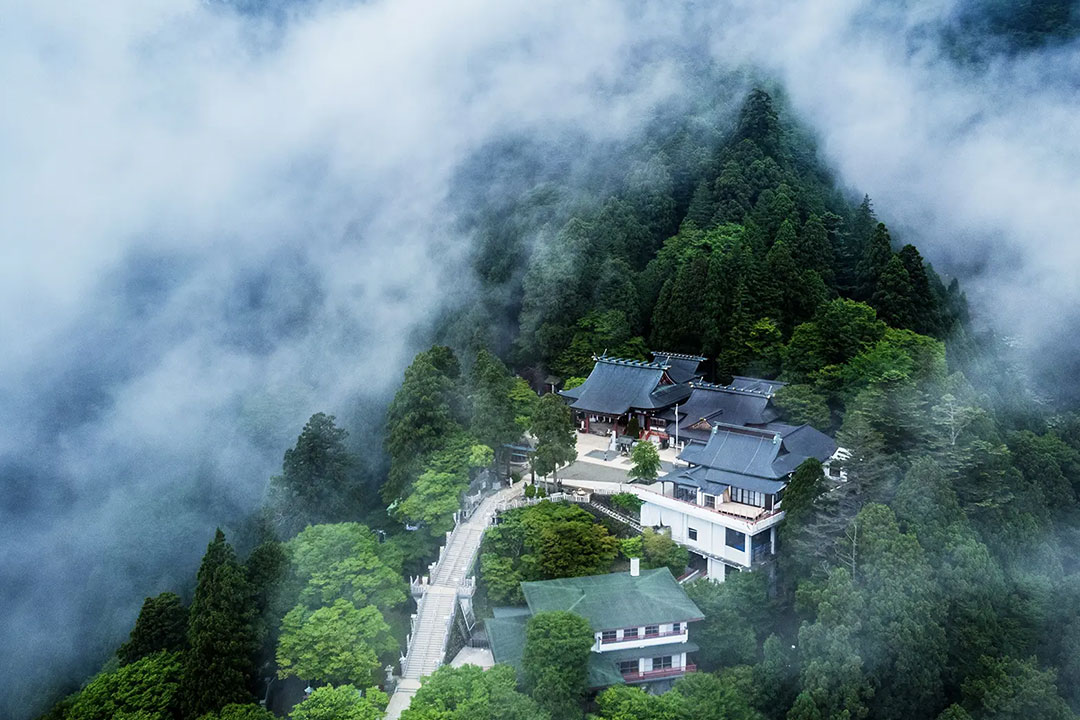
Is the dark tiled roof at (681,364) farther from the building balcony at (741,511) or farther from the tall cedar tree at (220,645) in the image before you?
the tall cedar tree at (220,645)

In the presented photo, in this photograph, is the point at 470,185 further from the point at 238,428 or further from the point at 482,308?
the point at 238,428

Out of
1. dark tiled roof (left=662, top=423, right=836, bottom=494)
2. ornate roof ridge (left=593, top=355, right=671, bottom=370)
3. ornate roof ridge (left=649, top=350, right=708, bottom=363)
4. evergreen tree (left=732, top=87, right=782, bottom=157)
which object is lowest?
dark tiled roof (left=662, top=423, right=836, bottom=494)

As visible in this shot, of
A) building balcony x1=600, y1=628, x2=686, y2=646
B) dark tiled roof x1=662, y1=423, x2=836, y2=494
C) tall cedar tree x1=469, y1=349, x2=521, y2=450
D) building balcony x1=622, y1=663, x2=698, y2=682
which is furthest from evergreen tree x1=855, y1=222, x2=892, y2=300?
building balcony x1=622, y1=663, x2=698, y2=682

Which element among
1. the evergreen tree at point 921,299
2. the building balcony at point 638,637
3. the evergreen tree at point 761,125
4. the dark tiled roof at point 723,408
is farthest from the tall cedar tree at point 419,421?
the evergreen tree at point 761,125

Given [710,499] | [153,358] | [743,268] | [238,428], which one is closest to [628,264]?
[743,268]

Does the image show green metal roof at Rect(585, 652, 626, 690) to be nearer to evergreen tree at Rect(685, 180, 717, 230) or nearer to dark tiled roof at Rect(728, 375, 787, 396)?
dark tiled roof at Rect(728, 375, 787, 396)
